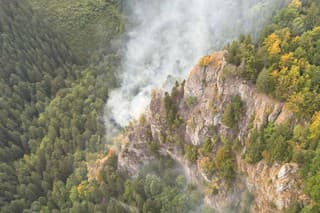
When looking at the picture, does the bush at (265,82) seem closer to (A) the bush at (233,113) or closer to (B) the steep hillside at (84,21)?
(A) the bush at (233,113)

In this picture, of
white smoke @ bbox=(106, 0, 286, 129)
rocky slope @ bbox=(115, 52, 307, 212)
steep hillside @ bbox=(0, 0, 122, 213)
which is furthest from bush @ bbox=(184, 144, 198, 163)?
white smoke @ bbox=(106, 0, 286, 129)

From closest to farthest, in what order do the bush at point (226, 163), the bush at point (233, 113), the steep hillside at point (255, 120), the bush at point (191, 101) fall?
the steep hillside at point (255, 120) < the bush at point (233, 113) < the bush at point (226, 163) < the bush at point (191, 101)

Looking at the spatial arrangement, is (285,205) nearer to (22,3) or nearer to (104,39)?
(104,39)

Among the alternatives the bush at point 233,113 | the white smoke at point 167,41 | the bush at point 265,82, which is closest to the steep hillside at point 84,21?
the white smoke at point 167,41

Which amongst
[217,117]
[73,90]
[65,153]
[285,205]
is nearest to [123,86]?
[73,90]

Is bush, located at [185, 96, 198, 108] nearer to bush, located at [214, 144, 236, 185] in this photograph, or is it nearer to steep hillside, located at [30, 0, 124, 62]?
bush, located at [214, 144, 236, 185]

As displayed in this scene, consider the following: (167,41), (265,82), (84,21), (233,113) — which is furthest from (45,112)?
(265,82)

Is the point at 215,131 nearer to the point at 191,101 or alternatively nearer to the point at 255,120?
the point at 191,101
